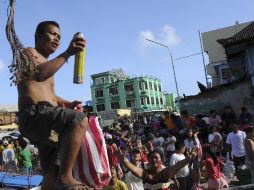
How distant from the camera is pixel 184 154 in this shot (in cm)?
1008

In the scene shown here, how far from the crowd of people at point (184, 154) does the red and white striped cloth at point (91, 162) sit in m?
1.16

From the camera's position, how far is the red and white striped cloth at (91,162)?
3.68 meters

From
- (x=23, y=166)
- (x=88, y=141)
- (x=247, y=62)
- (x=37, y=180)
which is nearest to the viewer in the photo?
(x=88, y=141)

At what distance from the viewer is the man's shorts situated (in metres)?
3.44

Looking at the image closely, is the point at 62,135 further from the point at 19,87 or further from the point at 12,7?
the point at 12,7

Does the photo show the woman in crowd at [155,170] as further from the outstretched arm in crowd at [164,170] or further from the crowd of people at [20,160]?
the crowd of people at [20,160]

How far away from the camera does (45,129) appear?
137 inches

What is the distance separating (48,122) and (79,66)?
51 cm

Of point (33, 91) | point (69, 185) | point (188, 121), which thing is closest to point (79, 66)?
point (33, 91)

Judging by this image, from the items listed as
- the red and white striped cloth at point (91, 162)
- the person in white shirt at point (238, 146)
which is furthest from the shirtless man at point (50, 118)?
the person in white shirt at point (238, 146)

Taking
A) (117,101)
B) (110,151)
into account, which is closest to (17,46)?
(110,151)

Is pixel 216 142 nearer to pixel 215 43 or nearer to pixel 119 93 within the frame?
pixel 215 43

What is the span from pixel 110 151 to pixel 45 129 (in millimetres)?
2701

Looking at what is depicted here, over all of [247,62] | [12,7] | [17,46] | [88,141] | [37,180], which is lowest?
[37,180]
